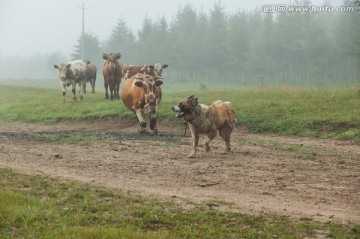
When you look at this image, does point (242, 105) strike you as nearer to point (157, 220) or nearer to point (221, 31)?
point (157, 220)

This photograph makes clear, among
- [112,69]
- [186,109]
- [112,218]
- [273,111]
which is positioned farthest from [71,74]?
[112,218]

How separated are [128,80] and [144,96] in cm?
220

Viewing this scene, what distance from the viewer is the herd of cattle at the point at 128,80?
1823 cm

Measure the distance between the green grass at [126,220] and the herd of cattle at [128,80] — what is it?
412 inches

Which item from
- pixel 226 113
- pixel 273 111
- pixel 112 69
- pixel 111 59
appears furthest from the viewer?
pixel 112 69

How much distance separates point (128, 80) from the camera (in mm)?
20422

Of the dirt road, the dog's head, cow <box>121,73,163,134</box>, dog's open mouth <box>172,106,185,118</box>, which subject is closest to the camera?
the dirt road

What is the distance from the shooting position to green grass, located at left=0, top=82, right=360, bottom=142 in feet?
59.1

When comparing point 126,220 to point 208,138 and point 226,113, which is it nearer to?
point 208,138

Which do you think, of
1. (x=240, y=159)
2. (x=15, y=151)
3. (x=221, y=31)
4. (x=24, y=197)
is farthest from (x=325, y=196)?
(x=221, y=31)

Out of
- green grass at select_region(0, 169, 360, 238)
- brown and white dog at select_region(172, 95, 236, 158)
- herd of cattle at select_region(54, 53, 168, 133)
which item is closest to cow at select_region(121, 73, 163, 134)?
herd of cattle at select_region(54, 53, 168, 133)

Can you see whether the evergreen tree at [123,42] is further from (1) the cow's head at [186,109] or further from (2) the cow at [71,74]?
(1) the cow's head at [186,109]

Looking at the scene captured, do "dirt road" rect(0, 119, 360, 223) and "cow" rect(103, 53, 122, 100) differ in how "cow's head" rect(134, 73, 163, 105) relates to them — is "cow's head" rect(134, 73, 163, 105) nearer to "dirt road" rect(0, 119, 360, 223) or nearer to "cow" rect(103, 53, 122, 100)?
"dirt road" rect(0, 119, 360, 223)

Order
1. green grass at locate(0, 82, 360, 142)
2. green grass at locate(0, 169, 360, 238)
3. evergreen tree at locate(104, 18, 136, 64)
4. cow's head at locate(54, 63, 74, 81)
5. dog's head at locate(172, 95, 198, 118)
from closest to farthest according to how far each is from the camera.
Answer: green grass at locate(0, 169, 360, 238), dog's head at locate(172, 95, 198, 118), green grass at locate(0, 82, 360, 142), cow's head at locate(54, 63, 74, 81), evergreen tree at locate(104, 18, 136, 64)
